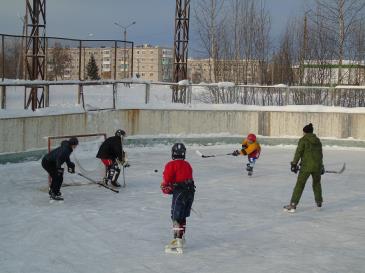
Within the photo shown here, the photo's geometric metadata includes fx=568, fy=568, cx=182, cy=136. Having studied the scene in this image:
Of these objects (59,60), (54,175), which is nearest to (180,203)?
(54,175)

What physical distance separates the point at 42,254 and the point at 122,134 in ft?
14.7

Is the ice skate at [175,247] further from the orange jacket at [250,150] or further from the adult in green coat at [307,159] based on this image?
the orange jacket at [250,150]

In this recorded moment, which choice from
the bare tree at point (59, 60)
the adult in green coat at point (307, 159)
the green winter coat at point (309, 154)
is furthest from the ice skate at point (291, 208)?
the bare tree at point (59, 60)

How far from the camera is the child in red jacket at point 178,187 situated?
6.95 m

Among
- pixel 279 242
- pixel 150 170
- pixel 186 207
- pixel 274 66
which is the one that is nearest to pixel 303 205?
pixel 279 242

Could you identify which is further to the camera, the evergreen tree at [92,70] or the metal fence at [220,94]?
the evergreen tree at [92,70]

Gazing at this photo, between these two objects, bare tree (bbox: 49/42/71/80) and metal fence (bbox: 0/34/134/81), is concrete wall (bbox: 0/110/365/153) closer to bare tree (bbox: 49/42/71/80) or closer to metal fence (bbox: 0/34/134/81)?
metal fence (bbox: 0/34/134/81)

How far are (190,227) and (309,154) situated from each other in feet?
7.95

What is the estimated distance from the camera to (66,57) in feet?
59.9

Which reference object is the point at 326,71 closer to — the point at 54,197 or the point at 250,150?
the point at 250,150

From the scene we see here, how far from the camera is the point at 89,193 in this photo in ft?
35.1

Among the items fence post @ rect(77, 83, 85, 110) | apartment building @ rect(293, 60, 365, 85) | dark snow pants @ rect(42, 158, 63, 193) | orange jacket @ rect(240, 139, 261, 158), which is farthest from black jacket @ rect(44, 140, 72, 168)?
apartment building @ rect(293, 60, 365, 85)

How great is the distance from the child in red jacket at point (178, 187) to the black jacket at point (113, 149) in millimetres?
4200

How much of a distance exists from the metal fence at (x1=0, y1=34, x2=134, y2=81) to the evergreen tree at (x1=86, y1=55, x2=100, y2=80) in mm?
100
